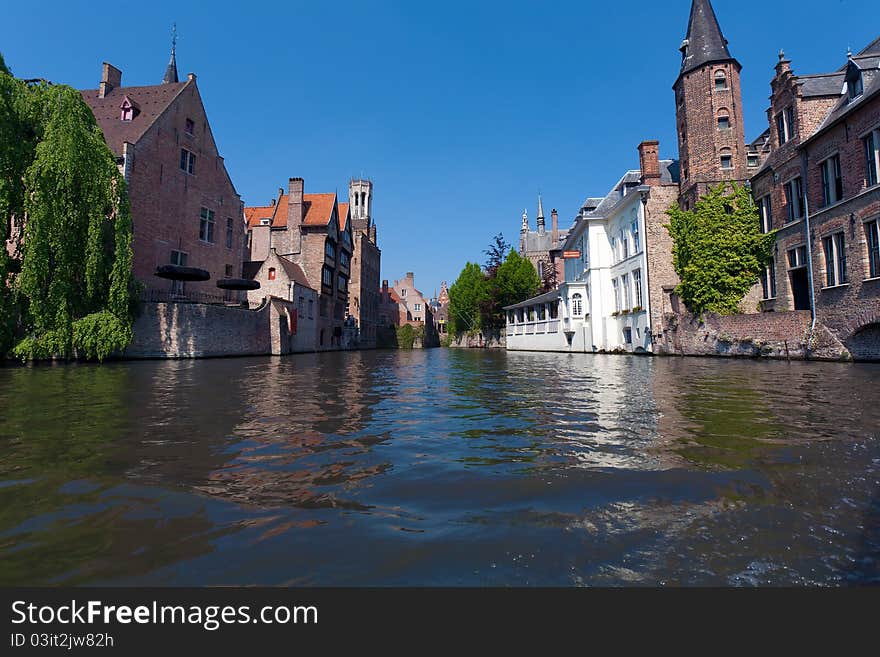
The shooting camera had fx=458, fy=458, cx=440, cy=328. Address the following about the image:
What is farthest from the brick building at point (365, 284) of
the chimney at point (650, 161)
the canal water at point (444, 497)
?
the canal water at point (444, 497)

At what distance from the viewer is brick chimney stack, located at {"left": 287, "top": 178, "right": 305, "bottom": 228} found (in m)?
45.0

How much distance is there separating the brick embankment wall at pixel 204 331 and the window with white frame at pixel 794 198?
3059cm

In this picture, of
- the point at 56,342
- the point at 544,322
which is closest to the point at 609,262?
the point at 544,322

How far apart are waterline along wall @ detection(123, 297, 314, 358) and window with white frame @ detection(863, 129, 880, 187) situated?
103 feet

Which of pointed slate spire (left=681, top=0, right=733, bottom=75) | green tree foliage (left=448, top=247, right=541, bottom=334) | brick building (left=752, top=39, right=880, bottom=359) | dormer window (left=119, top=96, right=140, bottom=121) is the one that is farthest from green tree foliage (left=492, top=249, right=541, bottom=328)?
dormer window (left=119, top=96, right=140, bottom=121)

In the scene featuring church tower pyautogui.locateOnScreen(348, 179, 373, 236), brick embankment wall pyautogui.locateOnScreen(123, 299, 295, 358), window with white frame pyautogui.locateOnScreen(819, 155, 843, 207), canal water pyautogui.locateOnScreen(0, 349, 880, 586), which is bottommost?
canal water pyautogui.locateOnScreen(0, 349, 880, 586)

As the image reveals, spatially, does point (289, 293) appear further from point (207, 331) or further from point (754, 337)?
point (754, 337)

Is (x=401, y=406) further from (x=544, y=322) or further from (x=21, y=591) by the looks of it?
(x=544, y=322)

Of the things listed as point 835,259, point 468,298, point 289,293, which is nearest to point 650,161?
Result: point 835,259

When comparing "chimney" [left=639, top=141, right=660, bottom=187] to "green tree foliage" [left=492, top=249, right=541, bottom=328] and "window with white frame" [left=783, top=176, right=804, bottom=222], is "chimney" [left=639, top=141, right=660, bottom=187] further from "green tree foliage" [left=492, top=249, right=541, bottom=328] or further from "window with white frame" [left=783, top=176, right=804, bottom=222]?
"green tree foliage" [left=492, top=249, right=541, bottom=328]

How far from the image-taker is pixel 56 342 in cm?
1806

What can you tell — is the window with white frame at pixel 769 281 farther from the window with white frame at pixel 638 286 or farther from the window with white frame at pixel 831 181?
the window with white frame at pixel 638 286

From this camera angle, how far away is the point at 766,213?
78.1 ft

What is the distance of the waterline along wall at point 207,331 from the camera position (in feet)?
80.1
